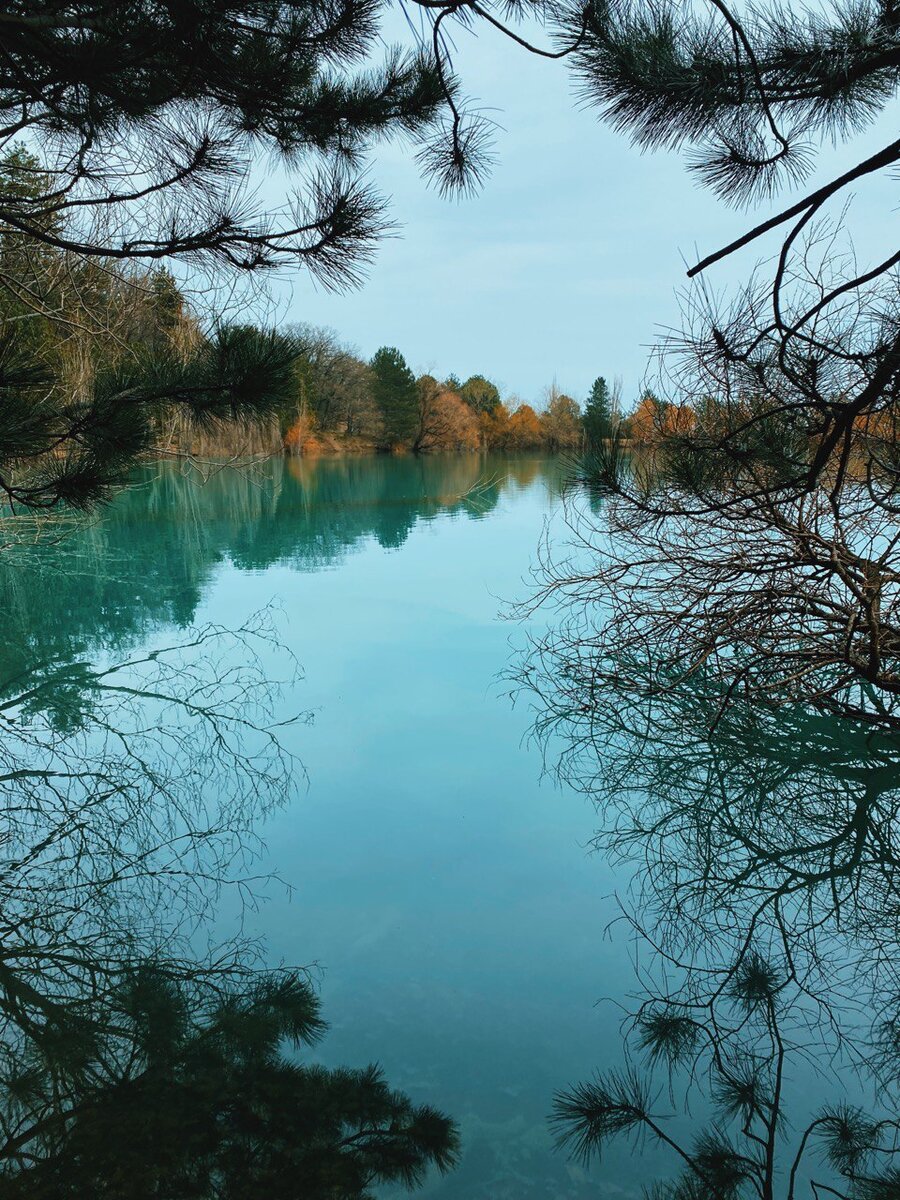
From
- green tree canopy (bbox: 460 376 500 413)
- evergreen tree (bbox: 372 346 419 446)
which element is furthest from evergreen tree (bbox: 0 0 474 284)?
green tree canopy (bbox: 460 376 500 413)

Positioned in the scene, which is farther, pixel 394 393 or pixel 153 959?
pixel 394 393

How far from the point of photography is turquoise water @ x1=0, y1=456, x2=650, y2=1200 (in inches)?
81.7

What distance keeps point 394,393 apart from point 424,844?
32.0 metres

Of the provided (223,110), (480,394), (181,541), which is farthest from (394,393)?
(223,110)

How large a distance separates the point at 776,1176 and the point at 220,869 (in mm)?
1946

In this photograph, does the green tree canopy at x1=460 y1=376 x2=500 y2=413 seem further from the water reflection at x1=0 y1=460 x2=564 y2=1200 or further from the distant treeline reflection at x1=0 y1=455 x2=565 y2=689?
the water reflection at x1=0 y1=460 x2=564 y2=1200

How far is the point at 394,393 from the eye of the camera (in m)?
34.2

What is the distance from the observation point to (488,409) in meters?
39.0

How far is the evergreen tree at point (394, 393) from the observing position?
3406cm

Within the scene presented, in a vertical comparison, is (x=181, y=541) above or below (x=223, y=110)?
below

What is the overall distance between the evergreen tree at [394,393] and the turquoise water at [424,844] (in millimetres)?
25084

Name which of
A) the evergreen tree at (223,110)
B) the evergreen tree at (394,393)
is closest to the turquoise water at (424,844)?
the evergreen tree at (223,110)

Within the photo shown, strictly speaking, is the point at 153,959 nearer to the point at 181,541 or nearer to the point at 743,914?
the point at 743,914

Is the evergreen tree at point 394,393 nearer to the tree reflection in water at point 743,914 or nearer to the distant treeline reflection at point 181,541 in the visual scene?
the distant treeline reflection at point 181,541
